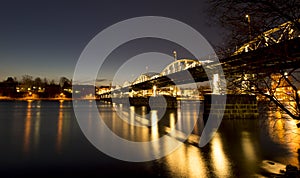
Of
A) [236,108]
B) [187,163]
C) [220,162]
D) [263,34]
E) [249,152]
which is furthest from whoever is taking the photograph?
[236,108]

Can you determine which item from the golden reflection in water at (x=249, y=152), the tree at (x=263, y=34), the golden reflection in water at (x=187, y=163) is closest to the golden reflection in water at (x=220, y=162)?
the golden reflection in water at (x=187, y=163)

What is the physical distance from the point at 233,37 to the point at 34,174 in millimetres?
8513

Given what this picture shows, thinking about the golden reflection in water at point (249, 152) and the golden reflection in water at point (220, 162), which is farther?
the golden reflection in water at point (249, 152)

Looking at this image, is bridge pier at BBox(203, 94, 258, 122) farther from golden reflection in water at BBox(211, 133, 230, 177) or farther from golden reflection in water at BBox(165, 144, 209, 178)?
golden reflection in water at BBox(165, 144, 209, 178)

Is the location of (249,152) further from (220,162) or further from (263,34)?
(263,34)

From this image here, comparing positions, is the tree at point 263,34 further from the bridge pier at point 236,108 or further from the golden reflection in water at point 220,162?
the bridge pier at point 236,108

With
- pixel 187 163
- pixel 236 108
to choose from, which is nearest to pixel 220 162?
pixel 187 163

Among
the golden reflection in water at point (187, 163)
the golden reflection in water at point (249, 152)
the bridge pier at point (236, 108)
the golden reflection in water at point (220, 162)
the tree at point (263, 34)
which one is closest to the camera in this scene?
the tree at point (263, 34)

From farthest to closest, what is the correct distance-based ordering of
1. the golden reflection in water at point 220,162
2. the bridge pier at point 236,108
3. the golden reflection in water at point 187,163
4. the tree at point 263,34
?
the bridge pier at point 236,108 < the golden reflection in water at point 220,162 < the golden reflection in water at point 187,163 < the tree at point 263,34

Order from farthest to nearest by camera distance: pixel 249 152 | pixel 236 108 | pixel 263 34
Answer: pixel 236 108 → pixel 249 152 → pixel 263 34

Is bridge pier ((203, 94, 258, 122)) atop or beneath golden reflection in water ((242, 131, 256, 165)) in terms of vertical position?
atop

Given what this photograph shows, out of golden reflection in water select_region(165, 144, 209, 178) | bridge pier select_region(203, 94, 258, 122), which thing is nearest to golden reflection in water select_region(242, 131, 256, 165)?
golden reflection in water select_region(165, 144, 209, 178)

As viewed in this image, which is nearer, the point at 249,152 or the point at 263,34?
the point at 263,34

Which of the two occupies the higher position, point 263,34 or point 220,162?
point 263,34
